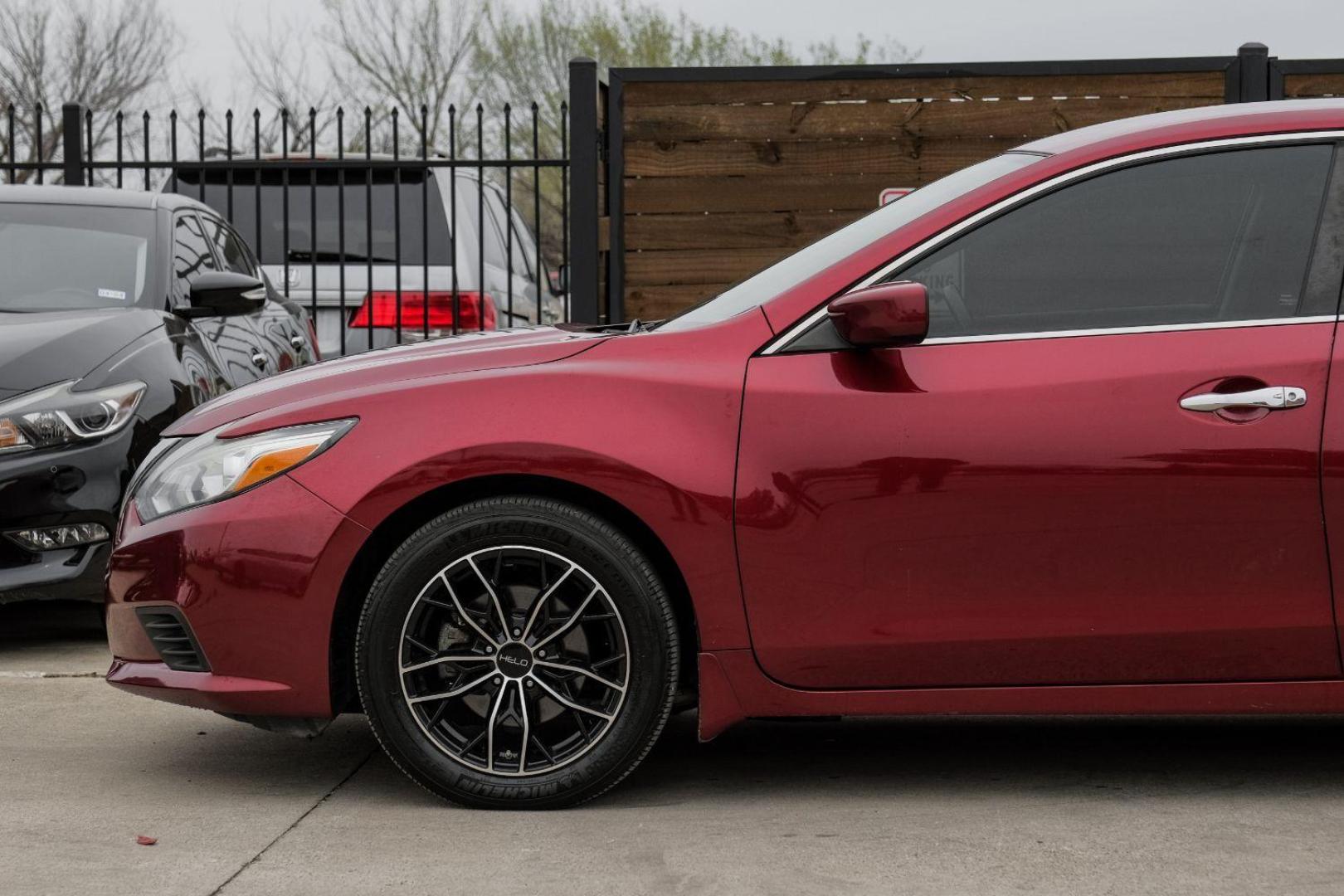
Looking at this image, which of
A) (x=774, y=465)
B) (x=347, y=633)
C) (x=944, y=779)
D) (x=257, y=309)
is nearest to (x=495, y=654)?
(x=347, y=633)

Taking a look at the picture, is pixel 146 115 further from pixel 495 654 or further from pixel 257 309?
pixel 495 654

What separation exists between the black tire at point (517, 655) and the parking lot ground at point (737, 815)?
0.39ft

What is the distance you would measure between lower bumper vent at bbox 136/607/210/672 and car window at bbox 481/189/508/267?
6.27 m

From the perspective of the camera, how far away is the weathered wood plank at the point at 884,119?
8.85 metres

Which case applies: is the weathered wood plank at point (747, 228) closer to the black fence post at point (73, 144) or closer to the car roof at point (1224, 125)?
the black fence post at point (73, 144)

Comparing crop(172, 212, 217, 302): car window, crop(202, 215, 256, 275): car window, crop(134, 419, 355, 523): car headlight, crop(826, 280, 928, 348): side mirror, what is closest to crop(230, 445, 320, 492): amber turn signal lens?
crop(134, 419, 355, 523): car headlight

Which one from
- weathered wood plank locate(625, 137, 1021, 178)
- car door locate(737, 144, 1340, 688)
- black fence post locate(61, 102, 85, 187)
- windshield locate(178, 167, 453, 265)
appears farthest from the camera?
black fence post locate(61, 102, 85, 187)

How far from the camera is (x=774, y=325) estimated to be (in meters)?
4.00

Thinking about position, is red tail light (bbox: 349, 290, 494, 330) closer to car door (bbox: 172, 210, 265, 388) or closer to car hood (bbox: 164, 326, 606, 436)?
car door (bbox: 172, 210, 265, 388)

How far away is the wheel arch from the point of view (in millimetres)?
3982

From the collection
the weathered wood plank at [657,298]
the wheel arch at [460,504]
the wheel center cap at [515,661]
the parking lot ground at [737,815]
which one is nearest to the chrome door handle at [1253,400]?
the parking lot ground at [737,815]

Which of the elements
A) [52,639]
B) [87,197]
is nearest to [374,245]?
[87,197]

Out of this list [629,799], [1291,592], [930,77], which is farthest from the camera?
[930,77]

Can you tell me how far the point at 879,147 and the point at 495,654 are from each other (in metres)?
5.54
